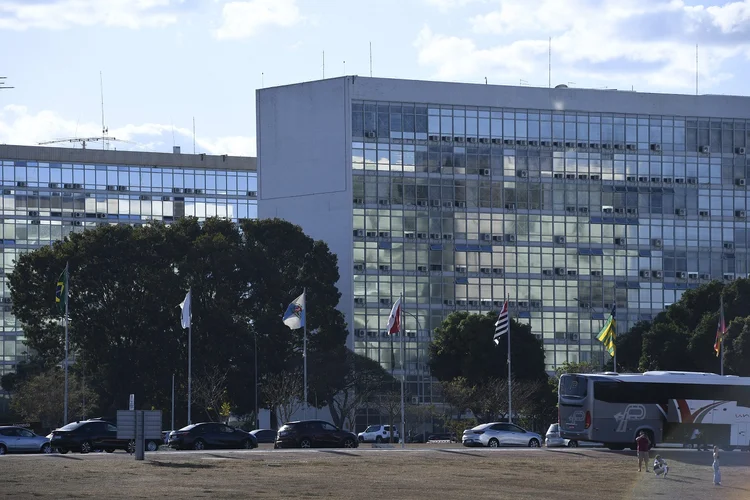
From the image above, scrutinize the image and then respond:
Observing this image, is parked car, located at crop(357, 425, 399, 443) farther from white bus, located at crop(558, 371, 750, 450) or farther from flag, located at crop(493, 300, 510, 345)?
white bus, located at crop(558, 371, 750, 450)

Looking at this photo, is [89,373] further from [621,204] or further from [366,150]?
[621,204]

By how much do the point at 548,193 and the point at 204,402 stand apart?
44.5m

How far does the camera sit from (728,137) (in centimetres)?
14025

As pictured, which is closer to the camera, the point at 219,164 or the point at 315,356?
the point at 315,356

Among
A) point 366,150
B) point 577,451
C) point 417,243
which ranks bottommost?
point 577,451

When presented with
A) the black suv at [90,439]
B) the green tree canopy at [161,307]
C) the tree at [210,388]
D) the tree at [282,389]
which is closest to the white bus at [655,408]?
the black suv at [90,439]

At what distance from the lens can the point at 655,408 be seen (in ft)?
242

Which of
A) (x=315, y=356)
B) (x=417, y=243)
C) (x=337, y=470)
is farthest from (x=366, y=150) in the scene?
(x=337, y=470)

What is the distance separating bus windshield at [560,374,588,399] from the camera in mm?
73500

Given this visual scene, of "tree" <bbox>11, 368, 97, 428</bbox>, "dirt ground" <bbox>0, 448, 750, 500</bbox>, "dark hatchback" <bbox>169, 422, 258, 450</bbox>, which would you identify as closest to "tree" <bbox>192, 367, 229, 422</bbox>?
"tree" <bbox>11, 368, 97, 428</bbox>

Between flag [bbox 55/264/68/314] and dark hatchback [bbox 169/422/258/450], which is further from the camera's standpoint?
flag [bbox 55/264/68/314]

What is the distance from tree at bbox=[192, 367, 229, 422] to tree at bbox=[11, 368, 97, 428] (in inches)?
426

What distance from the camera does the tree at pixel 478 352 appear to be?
115812 millimetres

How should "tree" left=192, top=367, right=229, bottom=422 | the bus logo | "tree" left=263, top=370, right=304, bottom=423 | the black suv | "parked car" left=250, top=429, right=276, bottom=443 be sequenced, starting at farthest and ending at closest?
"tree" left=263, top=370, right=304, bottom=423, "tree" left=192, top=367, right=229, bottom=422, "parked car" left=250, top=429, right=276, bottom=443, the bus logo, the black suv
